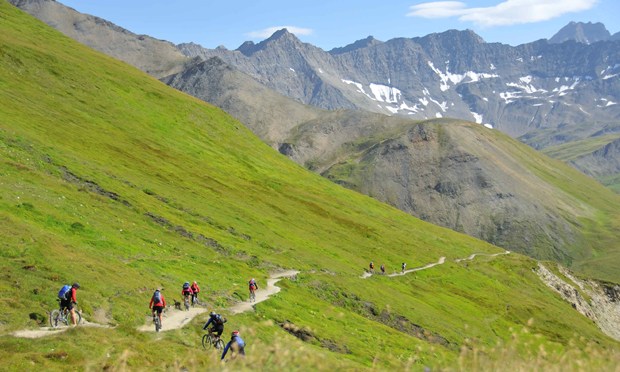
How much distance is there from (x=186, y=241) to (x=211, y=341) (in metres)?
40.9

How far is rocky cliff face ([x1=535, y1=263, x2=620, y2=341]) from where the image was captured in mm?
148125

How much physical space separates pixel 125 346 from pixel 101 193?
52.6 m

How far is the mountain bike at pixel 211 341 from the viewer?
32.3 m

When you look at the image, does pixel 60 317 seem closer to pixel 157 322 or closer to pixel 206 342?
pixel 157 322

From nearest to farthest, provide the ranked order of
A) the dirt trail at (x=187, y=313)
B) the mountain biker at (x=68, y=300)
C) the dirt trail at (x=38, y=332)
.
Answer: the dirt trail at (x=38, y=332)
the mountain biker at (x=68, y=300)
the dirt trail at (x=187, y=313)

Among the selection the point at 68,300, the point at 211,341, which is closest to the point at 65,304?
the point at 68,300

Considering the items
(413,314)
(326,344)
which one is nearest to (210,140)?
(413,314)

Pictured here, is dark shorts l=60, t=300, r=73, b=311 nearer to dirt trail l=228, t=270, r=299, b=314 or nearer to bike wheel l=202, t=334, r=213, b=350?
bike wheel l=202, t=334, r=213, b=350

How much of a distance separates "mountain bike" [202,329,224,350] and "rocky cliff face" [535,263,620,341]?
131840mm

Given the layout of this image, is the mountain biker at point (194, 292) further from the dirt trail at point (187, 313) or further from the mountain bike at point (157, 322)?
the mountain bike at point (157, 322)

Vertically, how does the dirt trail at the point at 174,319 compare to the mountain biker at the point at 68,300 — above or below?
below

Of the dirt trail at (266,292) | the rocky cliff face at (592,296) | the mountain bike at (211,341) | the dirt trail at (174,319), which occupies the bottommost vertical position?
the rocky cliff face at (592,296)

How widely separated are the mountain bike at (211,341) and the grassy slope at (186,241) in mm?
1170

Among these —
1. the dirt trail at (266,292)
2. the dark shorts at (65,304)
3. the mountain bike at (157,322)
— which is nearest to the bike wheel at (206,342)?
the mountain bike at (157,322)
